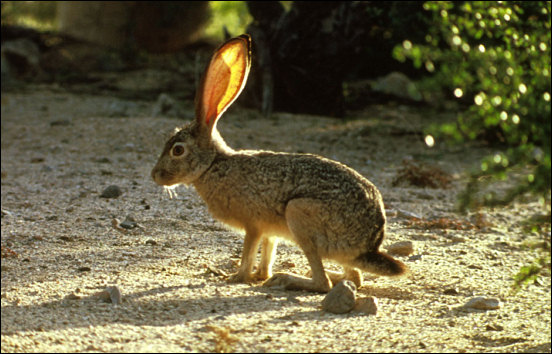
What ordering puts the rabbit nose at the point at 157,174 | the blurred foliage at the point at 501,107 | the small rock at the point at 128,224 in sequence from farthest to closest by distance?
the small rock at the point at 128,224 → the rabbit nose at the point at 157,174 → the blurred foliage at the point at 501,107

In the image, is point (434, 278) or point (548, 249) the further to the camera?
point (434, 278)

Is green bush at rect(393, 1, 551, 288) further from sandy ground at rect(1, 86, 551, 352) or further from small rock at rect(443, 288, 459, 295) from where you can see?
small rock at rect(443, 288, 459, 295)

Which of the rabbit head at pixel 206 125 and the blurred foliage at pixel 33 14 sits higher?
the blurred foliage at pixel 33 14

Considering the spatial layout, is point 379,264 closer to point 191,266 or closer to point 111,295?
point 191,266

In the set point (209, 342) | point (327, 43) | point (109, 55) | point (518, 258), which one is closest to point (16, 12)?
point (109, 55)

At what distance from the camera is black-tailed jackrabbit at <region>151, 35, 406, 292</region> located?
5.28 m

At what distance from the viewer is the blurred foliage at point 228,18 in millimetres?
14086

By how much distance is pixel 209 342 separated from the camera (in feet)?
13.7

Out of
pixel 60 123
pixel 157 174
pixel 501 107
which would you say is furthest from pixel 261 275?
pixel 60 123

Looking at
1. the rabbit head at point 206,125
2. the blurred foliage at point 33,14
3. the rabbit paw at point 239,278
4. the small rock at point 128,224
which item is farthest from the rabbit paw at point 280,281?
the blurred foliage at point 33,14

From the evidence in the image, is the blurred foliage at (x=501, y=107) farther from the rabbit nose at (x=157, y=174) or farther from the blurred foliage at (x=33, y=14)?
the blurred foliage at (x=33, y=14)

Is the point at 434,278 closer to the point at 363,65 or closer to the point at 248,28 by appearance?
the point at 248,28

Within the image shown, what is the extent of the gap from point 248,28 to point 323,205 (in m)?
7.37

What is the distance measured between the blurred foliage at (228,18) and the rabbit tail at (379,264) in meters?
8.54
